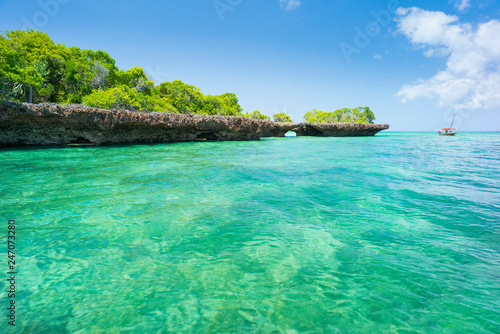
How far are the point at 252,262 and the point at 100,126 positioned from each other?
18.5 metres

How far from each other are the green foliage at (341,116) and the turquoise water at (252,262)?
73875mm

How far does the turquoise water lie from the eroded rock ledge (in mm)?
12472

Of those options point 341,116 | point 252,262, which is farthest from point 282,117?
point 252,262

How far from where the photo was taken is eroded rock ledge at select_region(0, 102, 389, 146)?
14.5 meters

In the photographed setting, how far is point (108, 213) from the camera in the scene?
408 cm

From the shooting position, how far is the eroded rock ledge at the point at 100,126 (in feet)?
Answer: 47.6

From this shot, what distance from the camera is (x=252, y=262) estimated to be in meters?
2.71

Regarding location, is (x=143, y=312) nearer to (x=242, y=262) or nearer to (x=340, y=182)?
(x=242, y=262)

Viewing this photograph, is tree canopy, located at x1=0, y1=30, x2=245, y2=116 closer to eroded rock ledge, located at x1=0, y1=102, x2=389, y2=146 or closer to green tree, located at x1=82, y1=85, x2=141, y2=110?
green tree, located at x1=82, y1=85, x2=141, y2=110

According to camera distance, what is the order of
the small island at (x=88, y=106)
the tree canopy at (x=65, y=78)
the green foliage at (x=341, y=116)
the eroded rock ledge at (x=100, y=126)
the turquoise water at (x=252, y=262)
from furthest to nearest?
the green foliage at (x=341, y=116), the tree canopy at (x=65, y=78), the small island at (x=88, y=106), the eroded rock ledge at (x=100, y=126), the turquoise water at (x=252, y=262)

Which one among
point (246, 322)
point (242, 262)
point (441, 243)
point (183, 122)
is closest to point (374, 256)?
point (441, 243)

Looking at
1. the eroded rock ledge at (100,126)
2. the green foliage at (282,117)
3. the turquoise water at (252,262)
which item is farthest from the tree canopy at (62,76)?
the green foliage at (282,117)

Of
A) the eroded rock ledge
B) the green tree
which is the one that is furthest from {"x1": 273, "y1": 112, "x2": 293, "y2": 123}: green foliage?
the green tree

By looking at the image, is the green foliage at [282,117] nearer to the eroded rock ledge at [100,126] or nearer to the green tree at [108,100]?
the eroded rock ledge at [100,126]
